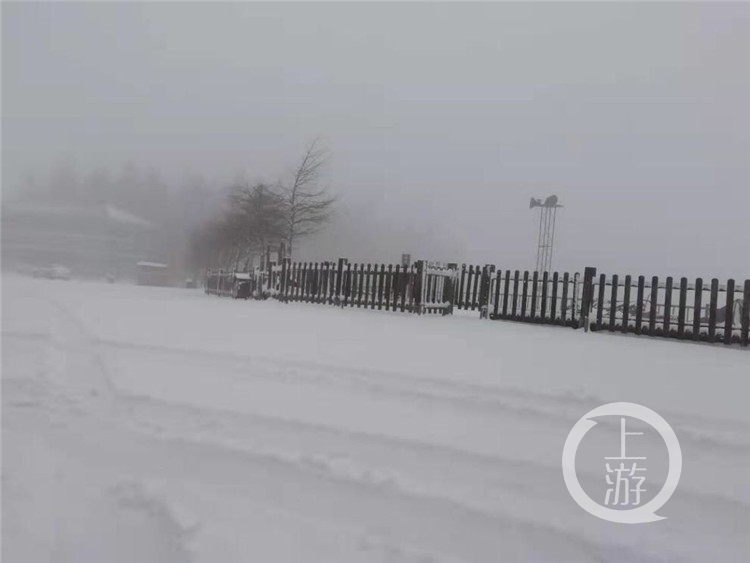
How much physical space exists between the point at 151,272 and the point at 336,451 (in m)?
8.18

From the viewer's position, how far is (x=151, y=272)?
1046 cm

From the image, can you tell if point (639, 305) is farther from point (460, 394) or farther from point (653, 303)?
point (460, 394)

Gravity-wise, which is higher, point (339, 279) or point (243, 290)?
point (339, 279)

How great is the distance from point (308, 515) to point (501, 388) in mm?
2035

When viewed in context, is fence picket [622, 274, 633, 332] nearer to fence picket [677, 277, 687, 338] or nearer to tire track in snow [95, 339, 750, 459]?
fence picket [677, 277, 687, 338]

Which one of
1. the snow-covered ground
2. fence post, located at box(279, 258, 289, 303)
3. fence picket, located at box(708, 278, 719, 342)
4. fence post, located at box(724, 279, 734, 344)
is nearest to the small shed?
fence post, located at box(279, 258, 289, 303)

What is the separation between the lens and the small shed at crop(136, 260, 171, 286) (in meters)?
10.1

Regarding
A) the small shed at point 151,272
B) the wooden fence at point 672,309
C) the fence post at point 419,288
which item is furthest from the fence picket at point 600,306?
the small shed at point 151,272

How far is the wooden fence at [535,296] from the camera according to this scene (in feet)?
26.6

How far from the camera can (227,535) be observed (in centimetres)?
250

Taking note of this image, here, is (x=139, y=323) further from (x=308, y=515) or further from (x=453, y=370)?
(x=308, y=515)

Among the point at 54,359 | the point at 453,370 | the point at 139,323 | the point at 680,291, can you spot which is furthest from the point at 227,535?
the point at 680,291

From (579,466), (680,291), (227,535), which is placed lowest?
(227,535)

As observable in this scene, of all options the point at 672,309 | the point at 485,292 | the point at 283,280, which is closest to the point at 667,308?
the point at 672,309
